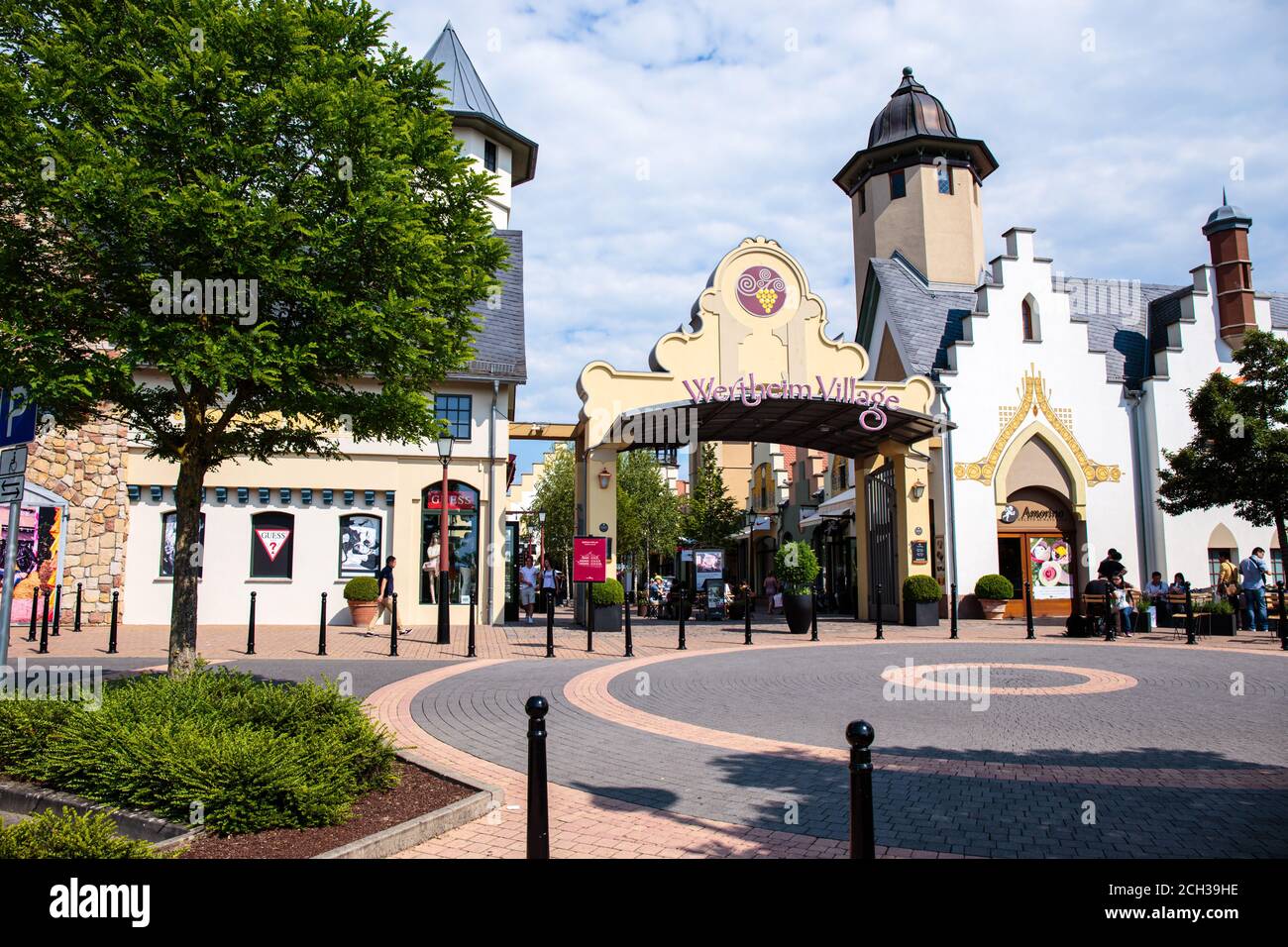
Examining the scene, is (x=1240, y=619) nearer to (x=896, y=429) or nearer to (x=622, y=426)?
(x=896, y=429)

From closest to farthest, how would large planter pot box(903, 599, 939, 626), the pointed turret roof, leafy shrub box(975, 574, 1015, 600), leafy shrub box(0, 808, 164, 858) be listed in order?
leafy shrub box(0, 808, 164, 858) < large planter pot box(903, 599, 939, 626) < leafy shrub box(975, 574, 1015, 600) < the pointed turret roof

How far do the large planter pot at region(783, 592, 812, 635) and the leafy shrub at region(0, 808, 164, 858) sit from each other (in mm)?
16183

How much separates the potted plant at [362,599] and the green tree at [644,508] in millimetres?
26054

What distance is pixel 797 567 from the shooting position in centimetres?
1961

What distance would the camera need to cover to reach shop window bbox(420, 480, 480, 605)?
73.6 feet

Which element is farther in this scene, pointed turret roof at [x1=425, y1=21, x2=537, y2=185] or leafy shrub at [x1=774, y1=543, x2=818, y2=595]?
pointed turret roof at [x1=425, y1=21, x2=537, y2=185]

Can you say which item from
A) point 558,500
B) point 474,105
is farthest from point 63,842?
point 558,500

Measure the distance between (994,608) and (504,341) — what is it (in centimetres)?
1565

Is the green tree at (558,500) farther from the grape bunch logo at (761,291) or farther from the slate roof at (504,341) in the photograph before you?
the grape bunch logo at (761,291)

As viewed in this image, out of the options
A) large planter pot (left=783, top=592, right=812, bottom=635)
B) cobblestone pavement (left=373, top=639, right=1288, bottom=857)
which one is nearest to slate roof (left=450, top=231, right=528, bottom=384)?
large planter pot (left=783, top=592, right=812, bottom=635)

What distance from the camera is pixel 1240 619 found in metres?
21.2

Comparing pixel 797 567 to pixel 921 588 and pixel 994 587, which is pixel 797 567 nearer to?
pixel 921 588

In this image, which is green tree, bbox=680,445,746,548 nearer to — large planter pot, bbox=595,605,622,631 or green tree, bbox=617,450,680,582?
green tree, bbox=617,450,680,582
